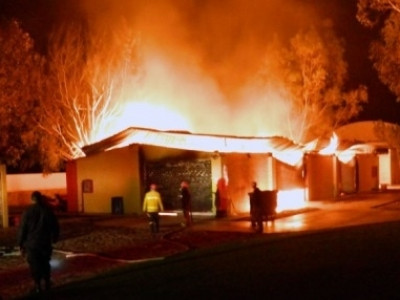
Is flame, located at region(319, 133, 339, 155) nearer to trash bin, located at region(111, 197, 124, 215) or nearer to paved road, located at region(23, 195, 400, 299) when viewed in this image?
trash bin, located at region(111, 197, 124, 215)

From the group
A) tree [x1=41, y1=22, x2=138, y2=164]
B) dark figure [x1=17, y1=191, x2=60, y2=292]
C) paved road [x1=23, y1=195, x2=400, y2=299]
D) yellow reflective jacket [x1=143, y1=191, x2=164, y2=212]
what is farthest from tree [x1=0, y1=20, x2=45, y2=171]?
dark figure [x1=17, y1=191, x2=60, y2=292]

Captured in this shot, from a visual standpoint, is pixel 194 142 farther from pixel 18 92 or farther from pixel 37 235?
pixel 37 235

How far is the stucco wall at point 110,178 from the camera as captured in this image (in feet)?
95.4

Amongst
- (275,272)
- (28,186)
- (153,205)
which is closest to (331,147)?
(153,205)

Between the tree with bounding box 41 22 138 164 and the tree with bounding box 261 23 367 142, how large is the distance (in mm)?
9097

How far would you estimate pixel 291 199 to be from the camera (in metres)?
31.8

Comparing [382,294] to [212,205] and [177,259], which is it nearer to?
[177,259]

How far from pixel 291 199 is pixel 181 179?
5.95 meters

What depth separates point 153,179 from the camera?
1142 inches

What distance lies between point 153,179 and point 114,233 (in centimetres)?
732

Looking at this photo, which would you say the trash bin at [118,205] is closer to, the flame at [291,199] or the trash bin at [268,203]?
the flame at [291,199]

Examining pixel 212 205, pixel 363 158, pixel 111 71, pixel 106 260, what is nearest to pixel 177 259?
pixel 106 260

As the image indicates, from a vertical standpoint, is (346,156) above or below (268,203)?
above

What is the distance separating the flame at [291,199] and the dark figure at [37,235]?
18.8 m
